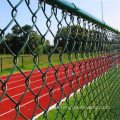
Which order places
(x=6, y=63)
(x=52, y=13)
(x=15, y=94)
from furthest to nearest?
(x=6, y=63) < (x=15, y=94) < (x=52, y=13)

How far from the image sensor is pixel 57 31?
1.35 meters

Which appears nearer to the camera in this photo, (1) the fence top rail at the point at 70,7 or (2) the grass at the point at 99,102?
(1) the fence top rail at the point at 70,7

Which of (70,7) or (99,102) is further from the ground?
(70,7)

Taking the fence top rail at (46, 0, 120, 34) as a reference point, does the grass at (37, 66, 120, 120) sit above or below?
below

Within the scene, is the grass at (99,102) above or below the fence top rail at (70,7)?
below

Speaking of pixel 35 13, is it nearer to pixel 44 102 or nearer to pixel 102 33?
pixel 102 33

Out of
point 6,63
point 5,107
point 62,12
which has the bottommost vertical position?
point 5,107

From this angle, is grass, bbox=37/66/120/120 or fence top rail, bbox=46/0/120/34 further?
grass, bbox=37/66/120/120

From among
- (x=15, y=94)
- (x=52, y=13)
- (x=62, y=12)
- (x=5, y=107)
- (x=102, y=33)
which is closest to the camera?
(x=52, y=13)

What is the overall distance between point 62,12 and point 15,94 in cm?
865

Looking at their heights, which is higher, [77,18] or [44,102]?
[77,18]

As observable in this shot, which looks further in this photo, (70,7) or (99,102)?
(99,102)

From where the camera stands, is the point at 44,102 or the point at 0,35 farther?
the point at 44,102

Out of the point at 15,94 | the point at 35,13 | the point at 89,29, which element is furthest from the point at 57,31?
the point at 15,94
